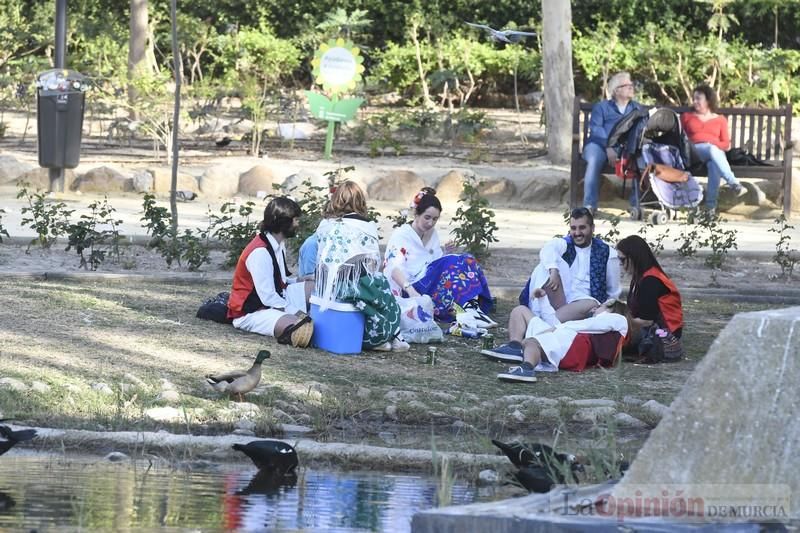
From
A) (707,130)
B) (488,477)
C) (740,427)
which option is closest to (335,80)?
(707,130)

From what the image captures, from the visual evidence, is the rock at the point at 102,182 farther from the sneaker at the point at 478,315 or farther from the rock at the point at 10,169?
the sneaker at the point at 478,315

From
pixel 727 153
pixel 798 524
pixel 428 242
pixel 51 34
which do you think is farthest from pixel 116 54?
pixel 798 524

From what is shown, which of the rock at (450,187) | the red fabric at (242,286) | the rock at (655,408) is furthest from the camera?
the rock at (450,187)

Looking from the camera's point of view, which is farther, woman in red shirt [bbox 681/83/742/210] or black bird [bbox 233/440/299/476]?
woman in red shirt [bbox 681/83/742/210]

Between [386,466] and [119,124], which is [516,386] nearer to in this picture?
[386,466]

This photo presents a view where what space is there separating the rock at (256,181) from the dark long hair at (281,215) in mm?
6534

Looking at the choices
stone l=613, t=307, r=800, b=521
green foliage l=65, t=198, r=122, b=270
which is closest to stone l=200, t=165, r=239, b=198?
green foliage l=65, t=198, r=122, b=270

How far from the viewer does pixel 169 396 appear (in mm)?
7000

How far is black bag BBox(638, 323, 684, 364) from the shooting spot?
8.54 meters

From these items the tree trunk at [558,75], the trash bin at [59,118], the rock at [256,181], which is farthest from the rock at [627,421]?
the tree trunk at [558,75]

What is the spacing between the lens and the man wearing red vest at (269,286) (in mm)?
8594

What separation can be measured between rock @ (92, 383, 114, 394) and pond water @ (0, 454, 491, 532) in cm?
94

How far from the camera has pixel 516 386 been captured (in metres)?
7.84

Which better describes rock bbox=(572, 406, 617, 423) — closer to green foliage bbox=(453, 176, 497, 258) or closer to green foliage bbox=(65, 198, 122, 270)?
green foliage bbox=(453, 176, 497, 258)
